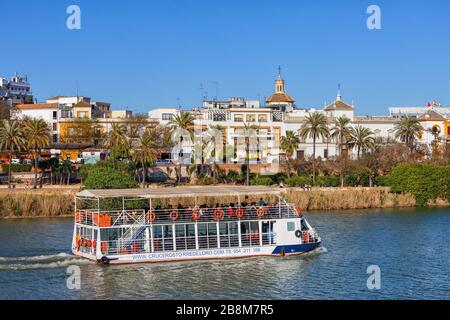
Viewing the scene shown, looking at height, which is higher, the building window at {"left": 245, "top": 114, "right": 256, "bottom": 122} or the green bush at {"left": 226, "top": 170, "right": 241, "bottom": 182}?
the building window at {"left": 245, "top": 114, "right": 256, "bottom": 122}

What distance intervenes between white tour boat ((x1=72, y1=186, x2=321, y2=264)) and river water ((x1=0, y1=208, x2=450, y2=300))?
0.87 metres

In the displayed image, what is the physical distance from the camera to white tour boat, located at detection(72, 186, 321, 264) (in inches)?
1917

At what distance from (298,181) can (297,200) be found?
10.4 metres

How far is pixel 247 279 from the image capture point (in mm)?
44438

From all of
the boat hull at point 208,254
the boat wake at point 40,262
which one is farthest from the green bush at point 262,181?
the boat wake at point 40,262

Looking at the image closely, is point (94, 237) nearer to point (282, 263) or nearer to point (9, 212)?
point (282, 263)

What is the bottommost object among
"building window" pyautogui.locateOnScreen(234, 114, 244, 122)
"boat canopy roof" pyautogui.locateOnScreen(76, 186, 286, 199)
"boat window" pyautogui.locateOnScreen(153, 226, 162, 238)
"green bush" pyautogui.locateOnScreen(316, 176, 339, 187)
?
"boat window" pyautogui.locateOnScreen(153, 226, 162, 238)

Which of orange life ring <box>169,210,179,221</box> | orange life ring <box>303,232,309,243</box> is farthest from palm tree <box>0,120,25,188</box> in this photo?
orange life ring <box>303,232,309,243</box>

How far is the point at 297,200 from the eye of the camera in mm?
78500

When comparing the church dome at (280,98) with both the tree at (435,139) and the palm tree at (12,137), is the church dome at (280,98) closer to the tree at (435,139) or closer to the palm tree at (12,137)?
the tree at (435,139)

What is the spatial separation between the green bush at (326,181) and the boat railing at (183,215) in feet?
125

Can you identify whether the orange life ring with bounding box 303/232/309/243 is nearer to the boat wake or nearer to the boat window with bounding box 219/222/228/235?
the boat window with bounding box 219/222/228/235
